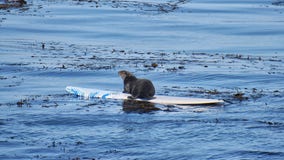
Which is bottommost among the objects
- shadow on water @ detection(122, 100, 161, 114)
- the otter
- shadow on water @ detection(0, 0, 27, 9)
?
shadow on water @ detection(122, 100, 161, 114)

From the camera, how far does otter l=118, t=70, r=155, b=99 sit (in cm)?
1598

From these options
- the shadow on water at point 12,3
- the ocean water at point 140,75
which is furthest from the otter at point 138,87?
the shadow on water at point 12,3

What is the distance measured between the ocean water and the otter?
393mm

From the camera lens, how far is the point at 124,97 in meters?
16.3

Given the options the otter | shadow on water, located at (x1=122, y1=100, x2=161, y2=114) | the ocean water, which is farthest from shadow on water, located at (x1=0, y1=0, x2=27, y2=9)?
shadow on water, located at (x1=122, y1=100, x2=161, y2=114)

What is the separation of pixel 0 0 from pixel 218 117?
22.8m

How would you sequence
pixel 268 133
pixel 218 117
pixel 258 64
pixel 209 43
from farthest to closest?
1. pixel 209 43
2. pixel 258 64
3. pixel 218 117
4. pixel 268 133

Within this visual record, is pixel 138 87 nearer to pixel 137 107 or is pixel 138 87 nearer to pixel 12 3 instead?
pixel 137 107

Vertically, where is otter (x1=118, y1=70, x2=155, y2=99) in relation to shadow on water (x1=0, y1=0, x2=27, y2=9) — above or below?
below

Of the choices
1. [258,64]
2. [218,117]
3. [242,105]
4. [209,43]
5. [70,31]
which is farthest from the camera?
[70,31]

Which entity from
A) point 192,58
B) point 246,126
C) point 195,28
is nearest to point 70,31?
point 195,28

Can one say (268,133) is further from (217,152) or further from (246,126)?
(217,152)

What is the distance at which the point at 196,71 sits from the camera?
19875mm

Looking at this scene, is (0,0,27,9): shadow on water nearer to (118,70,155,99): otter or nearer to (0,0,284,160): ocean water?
(0,0,284,160): ocean water
